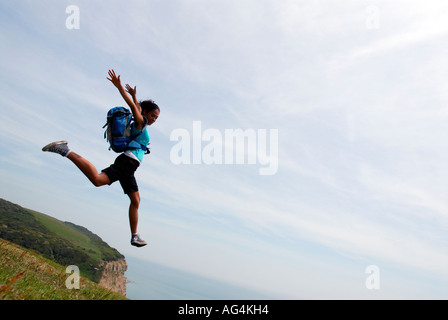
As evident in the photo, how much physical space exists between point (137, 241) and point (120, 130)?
2.71m

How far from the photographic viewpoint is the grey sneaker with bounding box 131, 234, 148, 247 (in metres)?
7.71

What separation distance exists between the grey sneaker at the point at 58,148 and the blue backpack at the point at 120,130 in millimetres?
949

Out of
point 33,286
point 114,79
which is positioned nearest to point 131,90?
point 114,79

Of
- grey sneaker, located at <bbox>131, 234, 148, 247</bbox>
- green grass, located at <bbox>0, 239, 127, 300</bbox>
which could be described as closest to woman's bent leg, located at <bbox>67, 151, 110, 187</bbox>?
grey sneaker, located at <bbox>131, 234, 148, 247</bbox>

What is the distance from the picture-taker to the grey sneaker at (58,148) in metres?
6.91

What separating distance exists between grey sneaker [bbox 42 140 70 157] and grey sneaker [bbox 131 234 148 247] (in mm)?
2542

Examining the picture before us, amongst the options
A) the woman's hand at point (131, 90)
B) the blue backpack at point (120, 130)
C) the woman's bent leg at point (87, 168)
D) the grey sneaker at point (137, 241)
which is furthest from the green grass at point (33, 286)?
the woman's hand at point (131, 90)

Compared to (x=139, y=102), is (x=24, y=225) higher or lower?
lower

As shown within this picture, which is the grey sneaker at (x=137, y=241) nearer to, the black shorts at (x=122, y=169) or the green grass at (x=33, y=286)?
the green grass at (x=33, y=286)

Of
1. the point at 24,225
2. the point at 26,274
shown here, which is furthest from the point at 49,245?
the point at 26,274

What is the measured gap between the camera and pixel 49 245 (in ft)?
534
